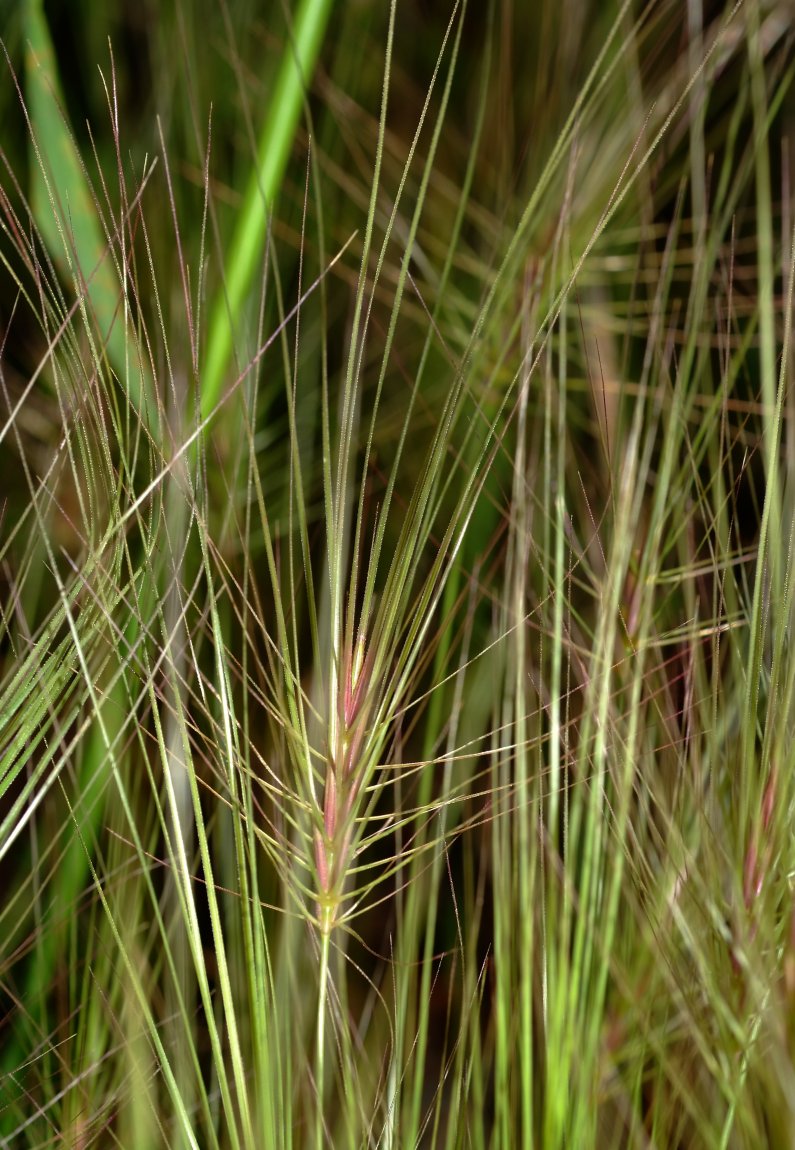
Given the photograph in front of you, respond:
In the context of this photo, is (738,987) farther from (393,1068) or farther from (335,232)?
(335,232)

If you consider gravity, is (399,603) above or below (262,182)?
below

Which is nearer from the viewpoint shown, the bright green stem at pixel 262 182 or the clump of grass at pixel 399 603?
the clump of grass at pixel 399 603

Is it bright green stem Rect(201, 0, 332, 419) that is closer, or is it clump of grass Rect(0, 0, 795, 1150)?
clump of grass Rect(0, 0, 795, 1150)

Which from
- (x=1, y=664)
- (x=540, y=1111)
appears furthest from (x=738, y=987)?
(x=1, y=664)

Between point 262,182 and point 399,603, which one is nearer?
point 399,603
